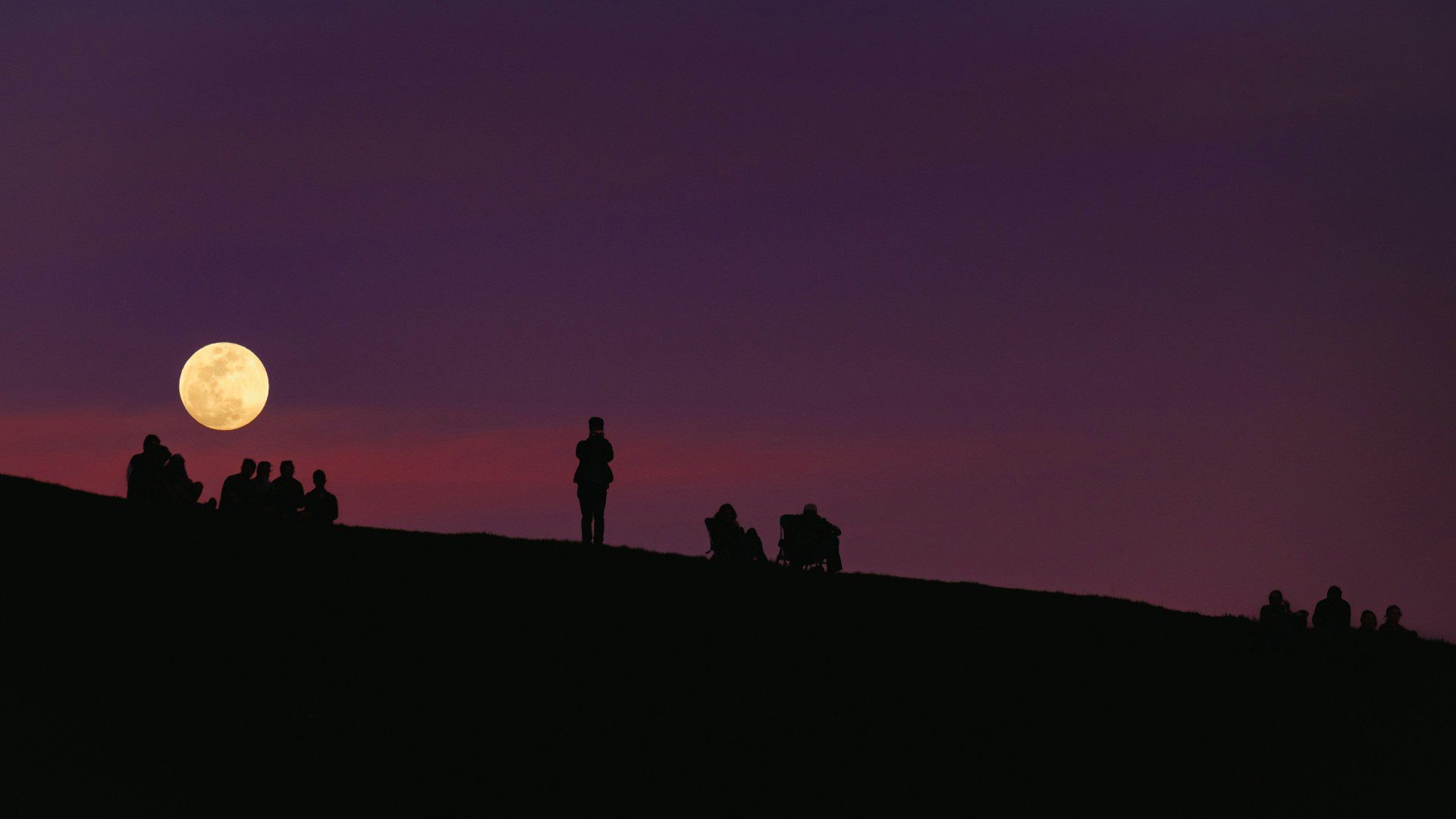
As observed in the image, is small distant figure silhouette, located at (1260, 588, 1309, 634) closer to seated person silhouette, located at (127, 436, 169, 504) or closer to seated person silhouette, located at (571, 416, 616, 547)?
seated person silhouette, located at (571, 416, 616, 547)

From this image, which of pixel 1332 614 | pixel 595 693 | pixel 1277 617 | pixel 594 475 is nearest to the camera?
pixel 595 693

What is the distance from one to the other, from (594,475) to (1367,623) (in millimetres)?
17706

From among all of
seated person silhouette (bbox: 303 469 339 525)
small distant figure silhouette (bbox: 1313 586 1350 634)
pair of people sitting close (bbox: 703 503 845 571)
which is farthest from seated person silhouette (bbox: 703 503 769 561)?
small distant figure silhouette (bbox: 1313 586 1350 634)

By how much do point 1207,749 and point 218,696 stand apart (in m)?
15.2

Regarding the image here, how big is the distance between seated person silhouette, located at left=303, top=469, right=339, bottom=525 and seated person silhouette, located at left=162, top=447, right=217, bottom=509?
188 centimetres

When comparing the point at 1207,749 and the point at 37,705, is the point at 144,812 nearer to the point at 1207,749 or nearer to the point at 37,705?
the point at 37,705

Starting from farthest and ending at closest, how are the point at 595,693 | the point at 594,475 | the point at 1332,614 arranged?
the point at 1332,614 → the point at 594,475 → the point at 595,693

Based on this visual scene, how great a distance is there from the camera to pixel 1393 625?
3172 centimetres

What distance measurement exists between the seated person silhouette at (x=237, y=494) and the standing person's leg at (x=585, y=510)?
6278mm

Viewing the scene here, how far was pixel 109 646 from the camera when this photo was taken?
19.5 meters

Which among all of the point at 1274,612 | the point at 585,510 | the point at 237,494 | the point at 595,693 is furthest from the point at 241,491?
the point at 1274,612

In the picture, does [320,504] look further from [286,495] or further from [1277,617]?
[1277,617]

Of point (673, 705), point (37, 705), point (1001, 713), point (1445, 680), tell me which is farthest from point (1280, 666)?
point (37, 705)

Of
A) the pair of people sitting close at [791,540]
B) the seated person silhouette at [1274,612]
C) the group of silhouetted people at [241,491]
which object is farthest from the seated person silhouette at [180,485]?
the seated person silhouette at [1274,612]
